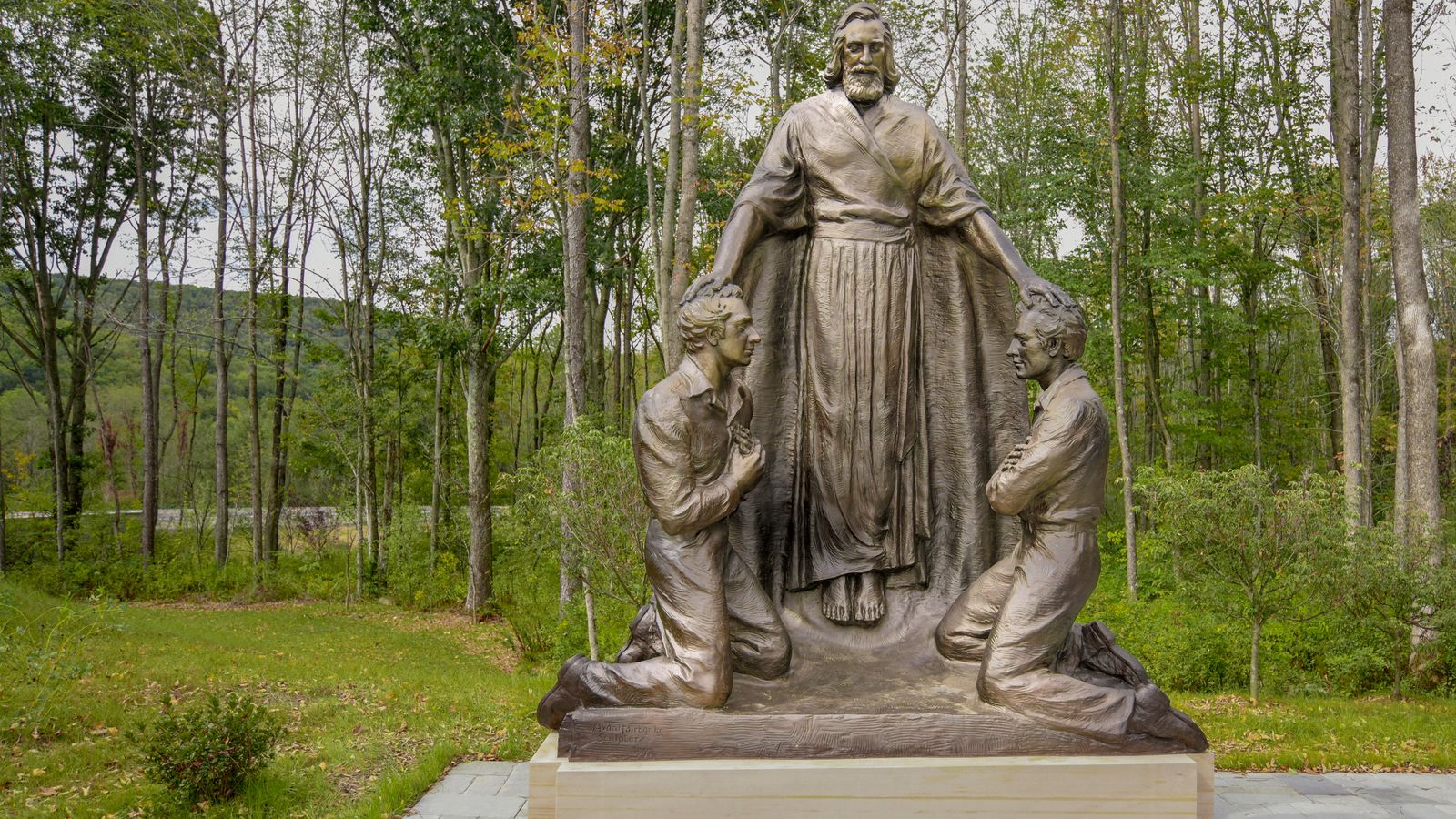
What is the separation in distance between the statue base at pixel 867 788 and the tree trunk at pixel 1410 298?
8.63 meters

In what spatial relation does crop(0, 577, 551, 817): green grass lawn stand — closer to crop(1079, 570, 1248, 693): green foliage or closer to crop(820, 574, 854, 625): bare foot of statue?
crop(820, 574, 854, 625): bare foot of statue

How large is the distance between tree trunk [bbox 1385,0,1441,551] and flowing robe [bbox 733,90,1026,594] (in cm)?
805

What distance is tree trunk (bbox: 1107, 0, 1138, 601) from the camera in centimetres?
1443

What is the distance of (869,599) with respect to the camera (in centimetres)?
459

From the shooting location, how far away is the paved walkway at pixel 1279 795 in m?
5.07

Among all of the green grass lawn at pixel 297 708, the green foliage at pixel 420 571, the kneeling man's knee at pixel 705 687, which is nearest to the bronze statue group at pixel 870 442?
the kneeling man's knee at pixel 705 687

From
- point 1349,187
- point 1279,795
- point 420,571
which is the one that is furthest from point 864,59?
point 420,571

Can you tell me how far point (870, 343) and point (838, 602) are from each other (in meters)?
1.11

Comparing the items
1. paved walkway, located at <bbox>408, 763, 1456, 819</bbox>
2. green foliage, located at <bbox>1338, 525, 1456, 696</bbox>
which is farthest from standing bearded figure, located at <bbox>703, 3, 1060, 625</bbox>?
green foliage, located at <bbox>1338, 525, 1456, 696</bbox>

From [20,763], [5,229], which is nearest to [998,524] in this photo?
[20,763]

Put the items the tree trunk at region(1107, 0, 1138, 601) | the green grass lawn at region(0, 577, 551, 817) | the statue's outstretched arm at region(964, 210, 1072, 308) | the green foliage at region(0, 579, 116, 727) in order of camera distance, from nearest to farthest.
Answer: the statue's outstretched arm at region(964, 210, 1072, 308) < the green grass lawn at region(0, 577, 551, 817) < the green foliage at region(0, 579, 116, 727) < the tree trunk at region(1107, 0, 1138, 601)

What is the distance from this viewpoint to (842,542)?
4598 mm

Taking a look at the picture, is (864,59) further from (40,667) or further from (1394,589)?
(1394,589)

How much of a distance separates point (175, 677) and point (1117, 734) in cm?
908
